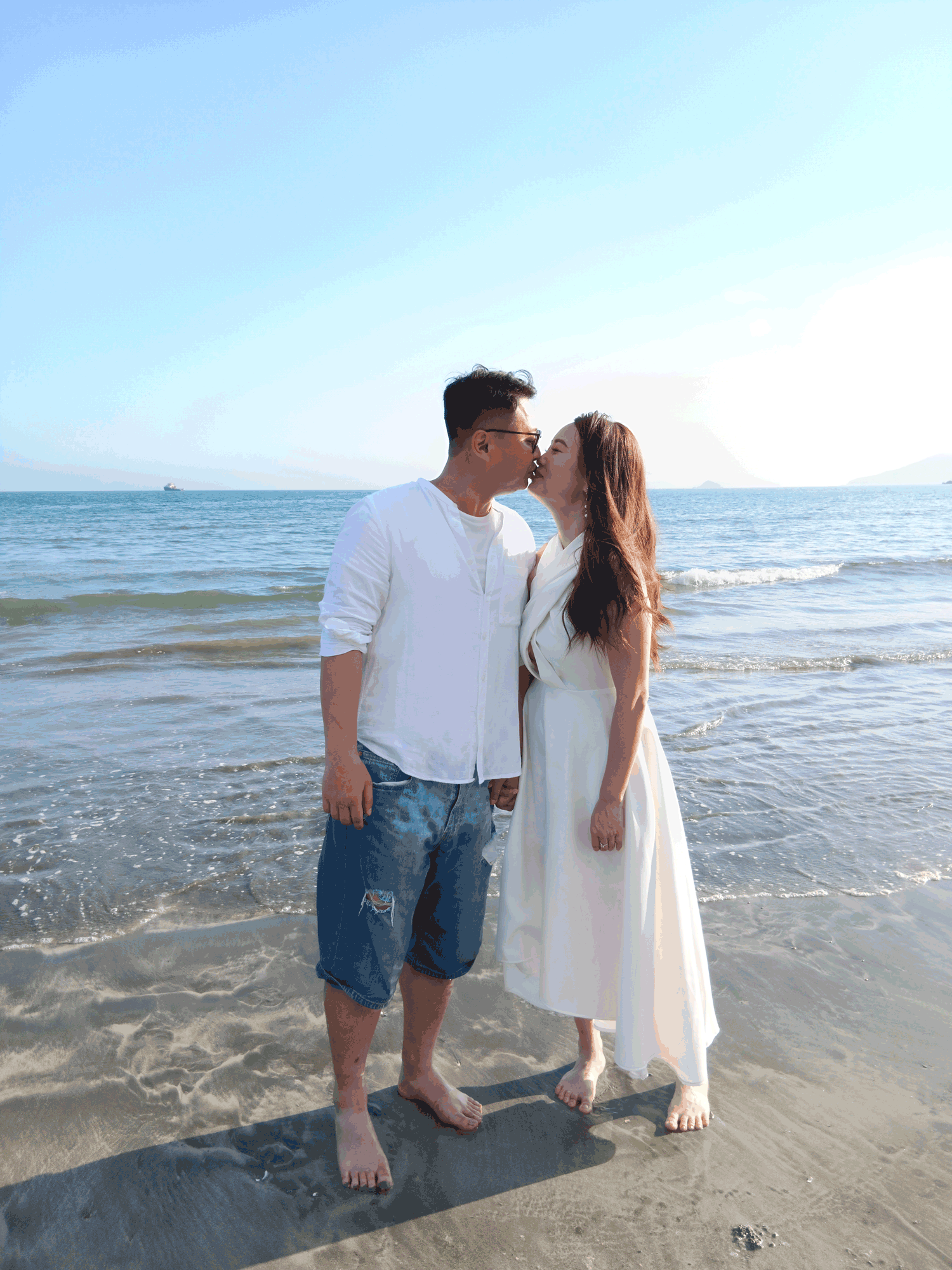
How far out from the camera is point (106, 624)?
1291 centimetres

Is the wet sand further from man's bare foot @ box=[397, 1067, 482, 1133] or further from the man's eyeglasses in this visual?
the man's eyeglasses

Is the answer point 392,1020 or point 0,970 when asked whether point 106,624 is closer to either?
point 0,970

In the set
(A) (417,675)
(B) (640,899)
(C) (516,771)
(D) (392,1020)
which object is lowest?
(D) (392,1020)

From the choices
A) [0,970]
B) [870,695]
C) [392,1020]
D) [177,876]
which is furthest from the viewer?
[870,695]

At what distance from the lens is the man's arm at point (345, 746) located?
7.54ft

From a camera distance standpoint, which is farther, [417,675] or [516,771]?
[516,771]

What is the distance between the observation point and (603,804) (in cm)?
262

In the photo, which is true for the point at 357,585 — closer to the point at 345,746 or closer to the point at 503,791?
the point at 345,746

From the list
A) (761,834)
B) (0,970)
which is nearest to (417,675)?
(0,970)

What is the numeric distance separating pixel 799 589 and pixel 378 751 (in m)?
17.9

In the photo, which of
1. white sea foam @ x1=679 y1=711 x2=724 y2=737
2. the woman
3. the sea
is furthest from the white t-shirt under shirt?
white sea foam @ x1=679 y1=711 x2=724 y2=737

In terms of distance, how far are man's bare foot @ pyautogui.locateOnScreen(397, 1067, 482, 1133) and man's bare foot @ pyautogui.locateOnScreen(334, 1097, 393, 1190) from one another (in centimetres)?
22

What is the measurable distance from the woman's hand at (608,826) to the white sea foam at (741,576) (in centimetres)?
1666

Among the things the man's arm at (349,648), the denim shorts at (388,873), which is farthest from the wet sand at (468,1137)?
the man's arm at (349,648)
